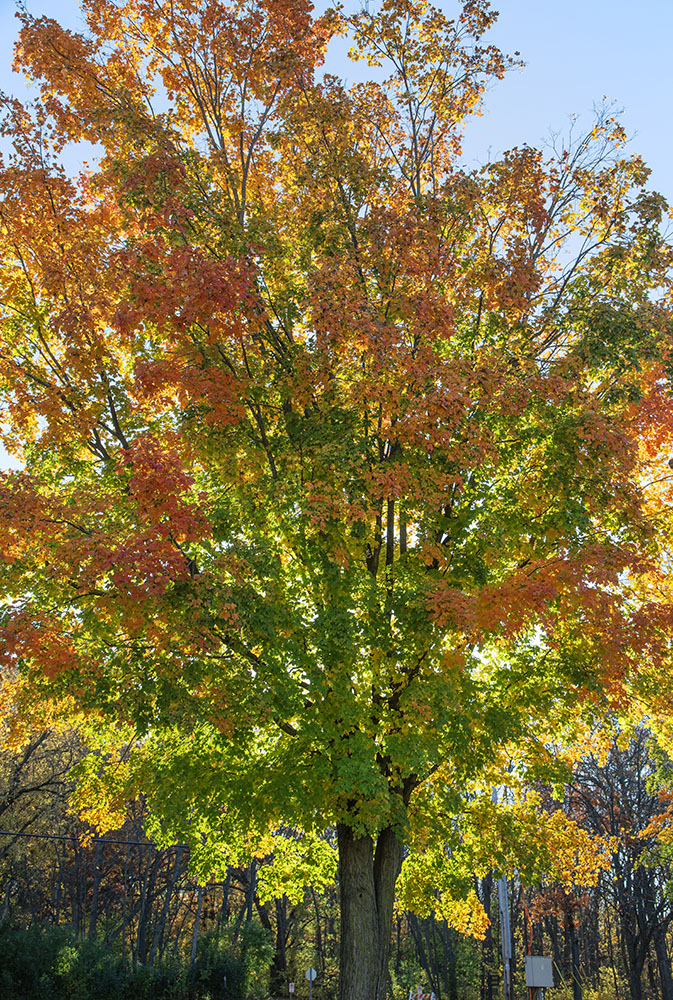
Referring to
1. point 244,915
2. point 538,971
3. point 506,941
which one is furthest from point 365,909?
point 244,915

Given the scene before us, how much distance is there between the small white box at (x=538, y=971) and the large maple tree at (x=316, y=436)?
344 cm

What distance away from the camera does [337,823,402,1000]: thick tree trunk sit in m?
9.17

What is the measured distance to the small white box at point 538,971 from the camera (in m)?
12.7

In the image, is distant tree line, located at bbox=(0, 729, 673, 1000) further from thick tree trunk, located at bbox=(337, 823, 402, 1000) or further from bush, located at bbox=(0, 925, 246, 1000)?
thick tree trunk, located at bbox=(337, 823, 402, 1000)

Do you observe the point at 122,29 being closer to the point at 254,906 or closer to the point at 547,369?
the point at 547,369

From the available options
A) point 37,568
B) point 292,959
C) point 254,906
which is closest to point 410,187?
point 37,568

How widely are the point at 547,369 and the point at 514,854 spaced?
6.87m

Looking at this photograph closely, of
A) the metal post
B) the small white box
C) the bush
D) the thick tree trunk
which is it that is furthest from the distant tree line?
the small white box

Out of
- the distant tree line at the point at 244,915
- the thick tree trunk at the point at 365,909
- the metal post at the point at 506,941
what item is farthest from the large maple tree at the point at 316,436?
the metal post at the point at 506,941

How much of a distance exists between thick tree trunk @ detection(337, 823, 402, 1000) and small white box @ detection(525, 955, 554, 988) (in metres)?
4.46

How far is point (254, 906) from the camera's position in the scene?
42.2m

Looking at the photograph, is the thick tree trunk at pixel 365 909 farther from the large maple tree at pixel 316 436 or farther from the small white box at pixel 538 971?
the small white box at pixel 538 971

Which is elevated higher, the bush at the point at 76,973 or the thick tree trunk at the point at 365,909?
the thick tree trunk at the point at 365,909

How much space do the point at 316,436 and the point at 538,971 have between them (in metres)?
10.8
